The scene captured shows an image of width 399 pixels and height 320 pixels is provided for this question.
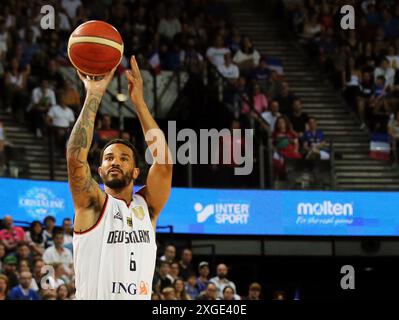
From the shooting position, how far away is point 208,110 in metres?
21.9

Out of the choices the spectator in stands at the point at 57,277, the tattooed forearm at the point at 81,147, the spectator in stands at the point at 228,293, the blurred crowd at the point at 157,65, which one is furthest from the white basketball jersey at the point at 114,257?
the blurred crowd at the point at 157,65

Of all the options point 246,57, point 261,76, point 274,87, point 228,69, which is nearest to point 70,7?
point 228,69

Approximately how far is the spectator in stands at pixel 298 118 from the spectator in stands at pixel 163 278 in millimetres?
5313

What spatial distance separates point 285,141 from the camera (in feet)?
70.0

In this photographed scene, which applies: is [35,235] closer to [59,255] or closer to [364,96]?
[59,255]

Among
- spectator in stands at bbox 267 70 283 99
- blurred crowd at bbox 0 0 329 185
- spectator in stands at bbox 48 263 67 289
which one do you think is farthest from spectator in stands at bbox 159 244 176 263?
spectator in stands at bbox 267 70 283 99

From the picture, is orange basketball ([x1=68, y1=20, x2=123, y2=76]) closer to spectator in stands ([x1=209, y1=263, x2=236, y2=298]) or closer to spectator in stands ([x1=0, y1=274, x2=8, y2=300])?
spectator in stands ([x1=0, y1=274, x2=8, y2=300])

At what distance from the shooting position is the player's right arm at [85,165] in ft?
27.2

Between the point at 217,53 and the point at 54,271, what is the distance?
8105 millimetres

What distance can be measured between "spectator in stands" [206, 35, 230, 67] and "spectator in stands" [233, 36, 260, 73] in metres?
0.37

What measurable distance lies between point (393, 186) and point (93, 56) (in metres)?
13.9

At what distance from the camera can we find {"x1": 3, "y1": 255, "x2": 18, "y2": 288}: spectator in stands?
16.2 metres

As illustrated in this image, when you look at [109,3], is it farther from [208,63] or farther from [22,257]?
[22,257]

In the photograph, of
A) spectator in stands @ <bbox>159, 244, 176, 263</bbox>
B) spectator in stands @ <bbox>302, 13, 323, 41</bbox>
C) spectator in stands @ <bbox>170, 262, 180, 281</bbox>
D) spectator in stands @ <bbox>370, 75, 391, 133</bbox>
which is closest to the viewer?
spectator in stands @ <bbox>170, 262, 180, 281</bbox>
